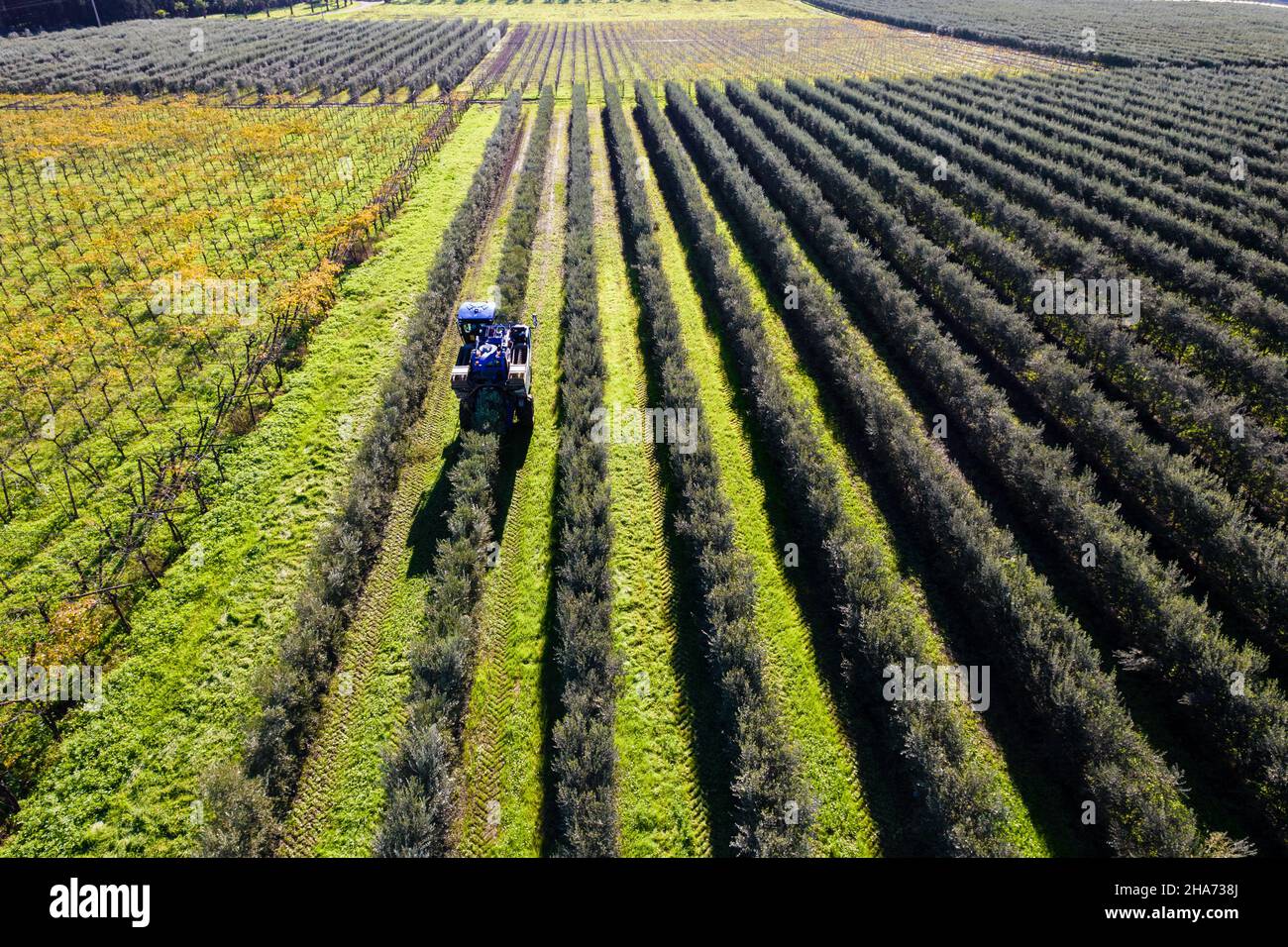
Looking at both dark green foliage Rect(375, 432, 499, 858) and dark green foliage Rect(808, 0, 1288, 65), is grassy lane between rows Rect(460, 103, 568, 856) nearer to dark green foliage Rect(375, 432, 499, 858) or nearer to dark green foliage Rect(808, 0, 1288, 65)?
dark green foliage Rect(375, 432, 499, 858)

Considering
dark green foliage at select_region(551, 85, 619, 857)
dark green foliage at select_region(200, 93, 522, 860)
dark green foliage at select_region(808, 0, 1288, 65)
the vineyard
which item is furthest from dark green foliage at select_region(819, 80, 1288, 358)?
dark green foliage at select_region(808, 0, 1288, 65)

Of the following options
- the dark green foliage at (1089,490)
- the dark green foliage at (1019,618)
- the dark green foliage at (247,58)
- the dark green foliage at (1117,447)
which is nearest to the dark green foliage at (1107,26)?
the dark green foliage at (1117,447)

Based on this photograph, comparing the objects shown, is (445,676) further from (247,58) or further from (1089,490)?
(247,58)

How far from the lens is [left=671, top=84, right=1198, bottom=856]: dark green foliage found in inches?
350

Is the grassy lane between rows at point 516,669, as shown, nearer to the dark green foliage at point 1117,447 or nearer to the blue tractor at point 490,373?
the blue tractor at point 490,373

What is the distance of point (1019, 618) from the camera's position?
1111 centimetres

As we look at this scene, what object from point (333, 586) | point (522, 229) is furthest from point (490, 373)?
point (522, 229)

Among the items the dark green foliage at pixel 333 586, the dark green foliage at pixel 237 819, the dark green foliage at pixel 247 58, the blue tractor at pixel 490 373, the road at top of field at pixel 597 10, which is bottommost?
the dark green foliage at pixel 237 819

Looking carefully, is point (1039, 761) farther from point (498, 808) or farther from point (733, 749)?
point (498, 808)

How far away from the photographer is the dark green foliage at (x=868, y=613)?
29.2 ft

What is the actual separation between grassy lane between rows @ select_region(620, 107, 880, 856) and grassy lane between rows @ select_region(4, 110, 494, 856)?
1043 centimetres

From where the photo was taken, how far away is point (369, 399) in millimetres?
18703

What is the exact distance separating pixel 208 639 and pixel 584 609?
8.05 m

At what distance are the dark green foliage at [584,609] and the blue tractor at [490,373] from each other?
1.61 metres
